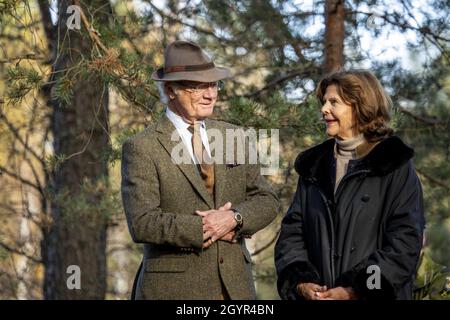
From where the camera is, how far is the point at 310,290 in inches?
157

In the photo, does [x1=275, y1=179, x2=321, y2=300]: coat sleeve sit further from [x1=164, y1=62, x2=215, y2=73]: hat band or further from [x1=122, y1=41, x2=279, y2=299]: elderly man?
[x1=164, y1=62, x2=215, y2=73]: hat band

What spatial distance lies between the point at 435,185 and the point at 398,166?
619 centimetres

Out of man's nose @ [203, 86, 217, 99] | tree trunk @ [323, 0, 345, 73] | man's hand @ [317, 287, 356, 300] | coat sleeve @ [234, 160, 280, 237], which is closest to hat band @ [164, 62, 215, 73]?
man's nose @ [203, 86, 217, 99]

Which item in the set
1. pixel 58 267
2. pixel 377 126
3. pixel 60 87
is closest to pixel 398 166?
pixel 377 126

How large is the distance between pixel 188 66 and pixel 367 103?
841 millimetres

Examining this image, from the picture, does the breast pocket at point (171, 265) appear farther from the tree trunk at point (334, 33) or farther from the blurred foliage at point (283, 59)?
the tree trunk at point (334, 33)

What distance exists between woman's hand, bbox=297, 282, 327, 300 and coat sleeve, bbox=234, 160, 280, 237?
0.36m

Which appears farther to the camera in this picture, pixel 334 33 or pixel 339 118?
pixel 334 33

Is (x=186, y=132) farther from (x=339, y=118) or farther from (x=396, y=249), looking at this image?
(x=396, y=249)

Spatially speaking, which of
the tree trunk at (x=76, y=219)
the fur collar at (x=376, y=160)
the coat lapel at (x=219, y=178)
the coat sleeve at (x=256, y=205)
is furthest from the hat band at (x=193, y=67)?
the tree trunk at (x=76, y=219)

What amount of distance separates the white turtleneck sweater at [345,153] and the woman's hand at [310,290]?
0.43 m

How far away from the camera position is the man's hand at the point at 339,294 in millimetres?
3885

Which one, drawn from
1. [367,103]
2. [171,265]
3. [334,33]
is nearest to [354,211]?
[367,103]

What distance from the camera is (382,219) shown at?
3.96 m
